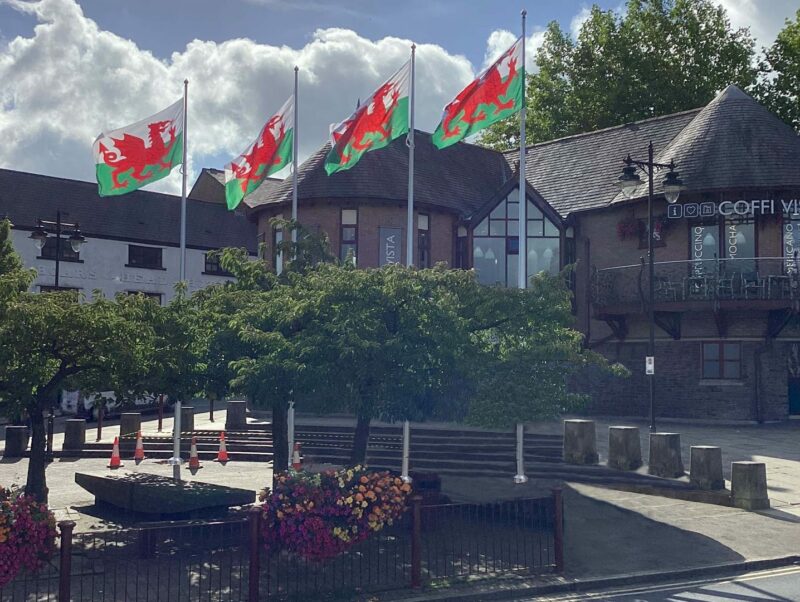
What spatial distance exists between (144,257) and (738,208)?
1142 inches

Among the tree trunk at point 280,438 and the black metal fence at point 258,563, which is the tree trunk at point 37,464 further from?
the tree trunk at point 280,438

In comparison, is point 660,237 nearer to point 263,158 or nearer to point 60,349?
point 263,158

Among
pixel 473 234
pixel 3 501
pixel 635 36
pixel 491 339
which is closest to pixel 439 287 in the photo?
pixel 491 339

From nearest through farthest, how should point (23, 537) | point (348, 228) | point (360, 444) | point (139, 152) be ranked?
point (23, 537)
point (360, 444)
point (139, 152)
point (348, 228)

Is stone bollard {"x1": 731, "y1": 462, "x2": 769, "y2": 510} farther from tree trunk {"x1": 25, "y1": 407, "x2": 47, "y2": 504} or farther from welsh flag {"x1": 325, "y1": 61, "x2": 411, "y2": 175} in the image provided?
tree trunk {"x1": 25, "y1": 407, "x2": 47, "y2": 504}

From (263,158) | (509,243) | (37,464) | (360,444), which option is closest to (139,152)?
(263,158)

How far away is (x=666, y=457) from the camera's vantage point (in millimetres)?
17375

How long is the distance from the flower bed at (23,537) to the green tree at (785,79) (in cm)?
3873

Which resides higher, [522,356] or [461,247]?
[461,247]

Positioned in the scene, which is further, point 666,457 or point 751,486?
point 666,457

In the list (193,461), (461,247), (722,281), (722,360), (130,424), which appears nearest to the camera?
(193,461)

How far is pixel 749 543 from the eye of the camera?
42.8 feet

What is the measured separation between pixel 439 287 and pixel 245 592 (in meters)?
5.73

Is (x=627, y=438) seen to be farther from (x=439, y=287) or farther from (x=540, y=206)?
(x=540, y=206)
